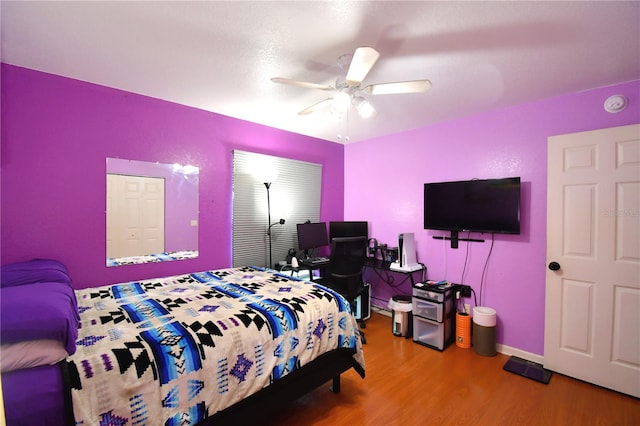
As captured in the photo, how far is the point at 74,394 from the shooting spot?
117 centimetres

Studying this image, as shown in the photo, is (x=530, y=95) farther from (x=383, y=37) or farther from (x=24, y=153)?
(x=24, y=153)

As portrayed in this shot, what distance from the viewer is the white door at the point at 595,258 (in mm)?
2277

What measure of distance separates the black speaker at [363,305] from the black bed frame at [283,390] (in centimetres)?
141

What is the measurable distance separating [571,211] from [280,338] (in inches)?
107

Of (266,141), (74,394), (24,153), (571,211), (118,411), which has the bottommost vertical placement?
(118,411)

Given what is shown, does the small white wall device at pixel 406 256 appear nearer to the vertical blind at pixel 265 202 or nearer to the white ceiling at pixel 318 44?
the vertical blind at pixel 265 202

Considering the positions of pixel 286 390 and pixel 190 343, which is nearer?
pixel 190 343

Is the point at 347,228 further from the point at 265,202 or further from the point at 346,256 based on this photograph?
the point at 265,202

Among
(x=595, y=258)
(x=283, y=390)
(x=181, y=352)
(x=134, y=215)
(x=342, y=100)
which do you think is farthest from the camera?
(x=134, y=215)

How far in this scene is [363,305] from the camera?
3.79 metres

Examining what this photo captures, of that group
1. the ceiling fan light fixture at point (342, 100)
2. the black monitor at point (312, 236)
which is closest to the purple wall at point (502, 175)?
the black monitor at point (312, 236)

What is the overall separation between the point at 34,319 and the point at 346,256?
2.46 metres

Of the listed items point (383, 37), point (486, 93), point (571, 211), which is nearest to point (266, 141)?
point (383, 37)

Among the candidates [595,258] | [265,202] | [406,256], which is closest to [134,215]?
[265,202]
